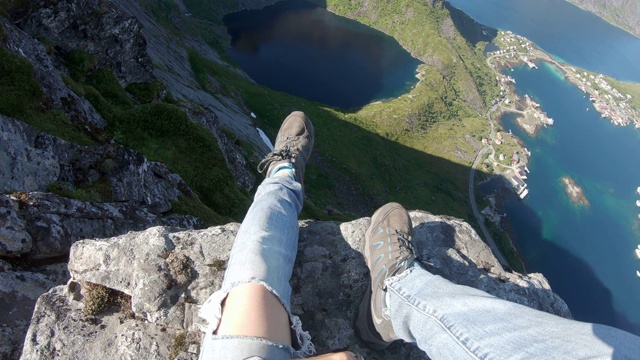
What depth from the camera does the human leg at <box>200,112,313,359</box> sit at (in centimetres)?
489

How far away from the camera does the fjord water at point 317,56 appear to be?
5394 inches

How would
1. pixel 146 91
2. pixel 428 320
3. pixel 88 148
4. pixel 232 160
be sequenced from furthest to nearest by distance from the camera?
pixel 146 91 < pixel 232 160 < pixel 88 148 < pixel 428 320

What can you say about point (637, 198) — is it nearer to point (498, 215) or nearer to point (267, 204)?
point (498, 215)

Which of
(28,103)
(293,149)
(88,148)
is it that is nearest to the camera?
(293,149)

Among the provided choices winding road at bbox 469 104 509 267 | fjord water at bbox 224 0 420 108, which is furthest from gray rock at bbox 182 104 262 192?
fjord water at bbox 224 0 420 108

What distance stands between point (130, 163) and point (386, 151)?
113496 mm

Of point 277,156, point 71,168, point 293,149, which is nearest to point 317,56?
point 71,168

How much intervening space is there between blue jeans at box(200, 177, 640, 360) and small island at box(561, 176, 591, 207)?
16420 centimetres

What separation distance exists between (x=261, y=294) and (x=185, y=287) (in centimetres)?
258

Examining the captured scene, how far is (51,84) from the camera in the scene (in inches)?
645

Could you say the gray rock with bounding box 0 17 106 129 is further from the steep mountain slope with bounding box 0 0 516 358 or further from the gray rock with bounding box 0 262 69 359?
the gray rock with bounding box 0 262 69 359

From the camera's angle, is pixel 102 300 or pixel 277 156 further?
pixel 277 156

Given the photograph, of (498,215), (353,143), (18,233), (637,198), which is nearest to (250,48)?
(353,143)

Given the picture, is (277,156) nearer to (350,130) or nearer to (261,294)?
(261,294)
